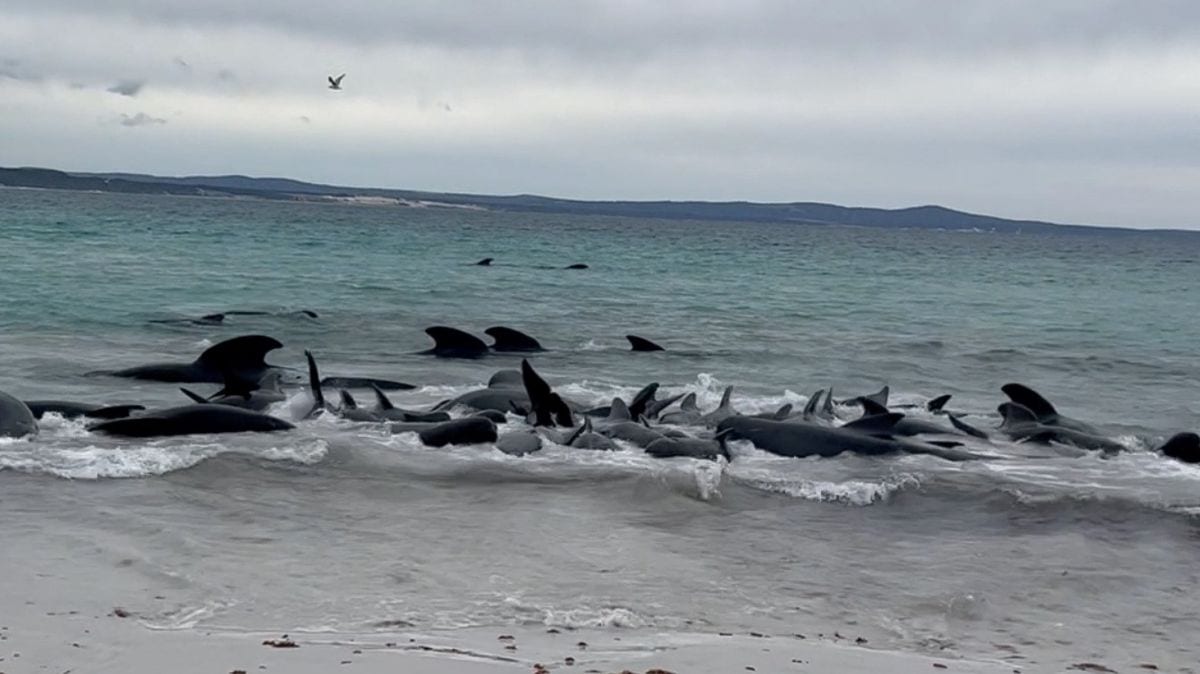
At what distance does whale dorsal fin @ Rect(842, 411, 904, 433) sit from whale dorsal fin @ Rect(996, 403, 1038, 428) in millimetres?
2393

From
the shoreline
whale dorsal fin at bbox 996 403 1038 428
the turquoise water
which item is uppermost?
whale dorsal fin at bbox 996 403 1038 428

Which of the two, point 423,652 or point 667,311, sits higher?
point 423,652

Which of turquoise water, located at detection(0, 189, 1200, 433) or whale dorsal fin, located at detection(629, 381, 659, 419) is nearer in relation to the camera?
whale dorsal fin, located at detection(629, 381, 659, 419)

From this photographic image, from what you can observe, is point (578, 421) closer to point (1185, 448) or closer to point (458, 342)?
point (1185, 448)

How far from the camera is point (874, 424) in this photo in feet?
51.6

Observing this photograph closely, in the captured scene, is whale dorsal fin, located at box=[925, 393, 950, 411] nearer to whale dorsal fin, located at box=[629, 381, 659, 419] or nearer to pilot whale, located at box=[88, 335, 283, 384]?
whale dorsal fin, located at box=[629, 381, 659, 419]

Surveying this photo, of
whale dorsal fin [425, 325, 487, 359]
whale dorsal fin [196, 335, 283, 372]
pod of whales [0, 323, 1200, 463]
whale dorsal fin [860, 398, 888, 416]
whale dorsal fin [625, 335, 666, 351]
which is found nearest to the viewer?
pod of whales [0, 323, 1200, 463]

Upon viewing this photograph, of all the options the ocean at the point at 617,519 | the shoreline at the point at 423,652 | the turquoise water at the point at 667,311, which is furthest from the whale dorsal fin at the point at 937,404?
the shoreline at the point at 423,652

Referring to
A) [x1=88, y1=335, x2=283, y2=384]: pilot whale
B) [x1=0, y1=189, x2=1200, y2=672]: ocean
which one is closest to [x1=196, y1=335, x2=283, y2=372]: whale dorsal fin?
[x1=88, y1=335, x2=283, y2=384]: pilot whale

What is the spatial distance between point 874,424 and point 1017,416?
2.87 metres

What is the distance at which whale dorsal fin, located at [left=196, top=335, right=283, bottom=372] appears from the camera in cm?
1798

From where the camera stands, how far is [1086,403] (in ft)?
73.9

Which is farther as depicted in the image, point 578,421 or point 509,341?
point 509,341

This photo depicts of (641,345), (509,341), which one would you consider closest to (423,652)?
(509,341)
